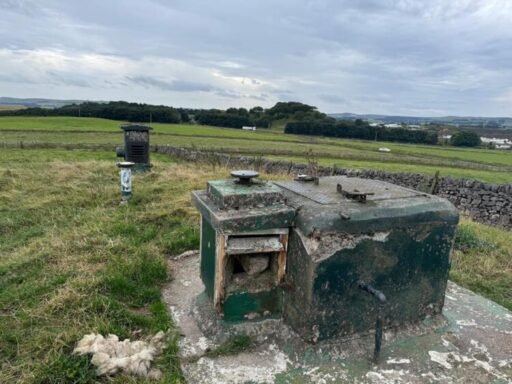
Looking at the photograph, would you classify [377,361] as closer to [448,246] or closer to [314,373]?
[314,373]

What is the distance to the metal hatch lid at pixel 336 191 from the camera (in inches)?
142

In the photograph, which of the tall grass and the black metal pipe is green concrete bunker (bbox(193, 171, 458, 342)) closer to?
the black metal pipe

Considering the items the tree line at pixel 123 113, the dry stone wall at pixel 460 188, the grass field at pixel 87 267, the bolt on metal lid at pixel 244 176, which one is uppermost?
the bolt on metal lid at pixel 244 176

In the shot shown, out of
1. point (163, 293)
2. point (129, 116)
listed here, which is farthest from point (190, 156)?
point (129, 116)

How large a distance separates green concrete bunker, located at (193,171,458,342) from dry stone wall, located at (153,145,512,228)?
35.7ft

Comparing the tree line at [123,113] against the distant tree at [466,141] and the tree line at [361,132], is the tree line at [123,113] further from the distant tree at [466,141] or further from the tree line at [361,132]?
the distant tree at [466,141]

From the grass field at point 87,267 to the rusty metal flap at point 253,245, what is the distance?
0.93 meters

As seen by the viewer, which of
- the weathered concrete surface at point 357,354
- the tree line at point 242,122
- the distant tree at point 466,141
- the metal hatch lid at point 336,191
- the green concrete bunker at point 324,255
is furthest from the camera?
the tree line at point 242,122

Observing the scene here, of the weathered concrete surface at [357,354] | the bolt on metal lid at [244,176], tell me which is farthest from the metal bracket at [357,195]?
the weathered concrete surface at [357,354]

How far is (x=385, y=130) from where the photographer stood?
50.6 m

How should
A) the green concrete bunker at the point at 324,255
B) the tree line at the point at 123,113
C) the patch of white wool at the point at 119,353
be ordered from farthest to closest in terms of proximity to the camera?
the tree line at the point at 123,113, the green concrete bunker at the point at 324,255, the patch of white wool at the point at 119,353

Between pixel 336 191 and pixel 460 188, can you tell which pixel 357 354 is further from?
pixel 460 188

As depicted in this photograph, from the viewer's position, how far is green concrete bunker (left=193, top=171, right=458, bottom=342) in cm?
321

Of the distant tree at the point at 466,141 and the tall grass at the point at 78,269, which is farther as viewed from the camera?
the distant tree at the point at 466,141
